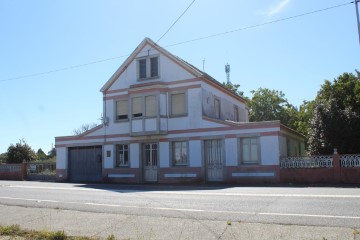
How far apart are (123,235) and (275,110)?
5260cm

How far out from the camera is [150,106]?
89.2 feet

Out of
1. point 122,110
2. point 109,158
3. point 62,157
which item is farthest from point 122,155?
point 62,157

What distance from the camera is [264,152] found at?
23.6m

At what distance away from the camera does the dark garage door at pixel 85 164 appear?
29505 millimetres

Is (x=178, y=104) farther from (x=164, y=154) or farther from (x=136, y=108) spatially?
(x=164, y=154)

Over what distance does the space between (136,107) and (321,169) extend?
12745 millimetres

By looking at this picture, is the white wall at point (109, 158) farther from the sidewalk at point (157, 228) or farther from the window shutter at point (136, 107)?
the sidewalk at point (157, 228)

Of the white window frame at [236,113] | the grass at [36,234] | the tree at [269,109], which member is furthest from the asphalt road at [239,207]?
the tree at [269,109]

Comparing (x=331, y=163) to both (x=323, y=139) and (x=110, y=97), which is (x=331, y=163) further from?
(x=110, y=97)

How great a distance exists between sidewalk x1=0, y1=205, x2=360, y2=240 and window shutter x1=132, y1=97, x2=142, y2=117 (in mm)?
16684

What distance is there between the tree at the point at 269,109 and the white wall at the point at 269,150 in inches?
1367

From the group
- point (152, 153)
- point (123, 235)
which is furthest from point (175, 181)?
point (123, 235)

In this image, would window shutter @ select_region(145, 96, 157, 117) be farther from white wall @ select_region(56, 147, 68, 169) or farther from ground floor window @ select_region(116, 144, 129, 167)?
white wall @ select_region(56, 147, 68, 169)

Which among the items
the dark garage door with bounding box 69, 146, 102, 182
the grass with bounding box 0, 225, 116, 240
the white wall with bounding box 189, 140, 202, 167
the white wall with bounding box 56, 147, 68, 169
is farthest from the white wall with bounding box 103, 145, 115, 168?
the grass with bounding box 0, 225, 116, 240
